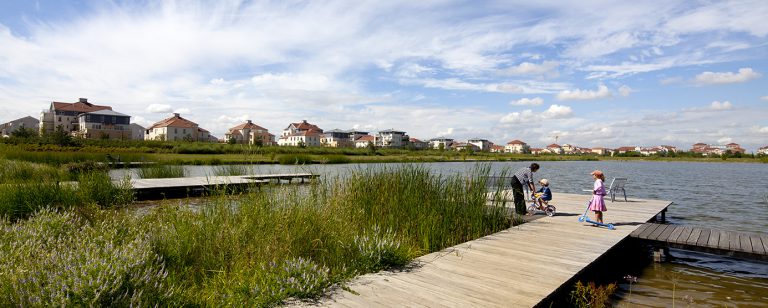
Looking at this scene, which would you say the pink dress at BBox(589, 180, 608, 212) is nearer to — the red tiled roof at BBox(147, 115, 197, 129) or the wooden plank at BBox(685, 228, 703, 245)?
the wooden plank at BBox(685, 228, 703, 245)

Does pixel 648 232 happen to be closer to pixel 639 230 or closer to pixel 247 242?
pixel 639 230

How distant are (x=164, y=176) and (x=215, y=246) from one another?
1433 centimetres

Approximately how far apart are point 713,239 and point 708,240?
180 millimetres

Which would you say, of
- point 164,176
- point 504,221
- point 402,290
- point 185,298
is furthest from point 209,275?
point 164,176

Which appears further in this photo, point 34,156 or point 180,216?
point 34,156

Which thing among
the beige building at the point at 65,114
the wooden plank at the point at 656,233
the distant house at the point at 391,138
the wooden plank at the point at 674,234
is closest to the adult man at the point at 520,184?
the wooden plank at the point at 656,233

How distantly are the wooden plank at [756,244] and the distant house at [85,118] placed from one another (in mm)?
83125

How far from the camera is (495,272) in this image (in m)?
4.42

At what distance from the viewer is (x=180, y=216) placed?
5.31 metres

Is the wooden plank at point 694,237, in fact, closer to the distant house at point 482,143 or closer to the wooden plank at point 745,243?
the wooden plank at point 745,243

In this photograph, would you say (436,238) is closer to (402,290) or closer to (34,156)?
(402,290)

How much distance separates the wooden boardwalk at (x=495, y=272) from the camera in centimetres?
357

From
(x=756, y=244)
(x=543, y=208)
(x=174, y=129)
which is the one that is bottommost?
(x=756, y=244)

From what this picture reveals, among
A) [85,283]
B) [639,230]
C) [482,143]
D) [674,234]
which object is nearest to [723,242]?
[674,234]
